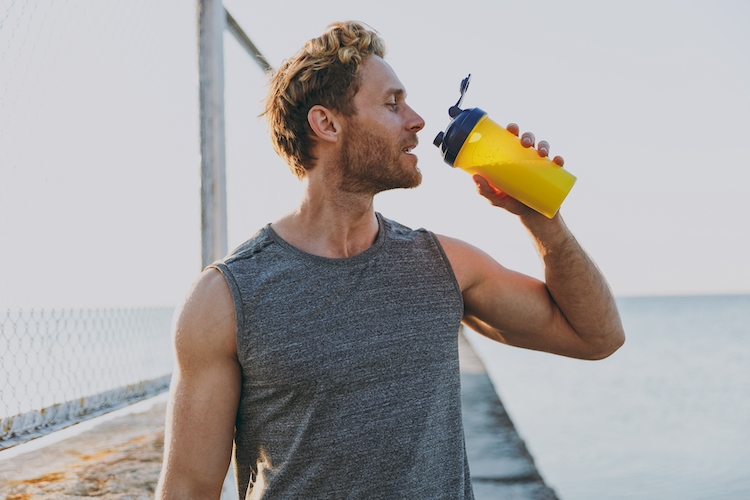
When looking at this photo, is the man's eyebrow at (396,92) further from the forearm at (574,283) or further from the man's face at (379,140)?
the forearm at (574,283)

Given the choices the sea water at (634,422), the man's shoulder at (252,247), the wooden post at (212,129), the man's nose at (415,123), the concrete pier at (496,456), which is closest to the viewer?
the man's shoulder at (252,247)

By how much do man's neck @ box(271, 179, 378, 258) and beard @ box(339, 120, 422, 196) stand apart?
37 millimetres

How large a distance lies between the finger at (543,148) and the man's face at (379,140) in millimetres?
300

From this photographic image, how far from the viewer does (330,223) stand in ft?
5.63

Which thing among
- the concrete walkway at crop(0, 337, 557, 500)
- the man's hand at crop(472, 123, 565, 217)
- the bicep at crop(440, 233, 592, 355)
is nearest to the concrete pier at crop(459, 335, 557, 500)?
the concrete walkway at crop(0, 337, 557, 500)

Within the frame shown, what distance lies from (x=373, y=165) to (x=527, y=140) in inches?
15.3

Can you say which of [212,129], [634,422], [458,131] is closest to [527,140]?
[458,131]

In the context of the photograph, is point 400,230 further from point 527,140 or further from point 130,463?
point 130,463

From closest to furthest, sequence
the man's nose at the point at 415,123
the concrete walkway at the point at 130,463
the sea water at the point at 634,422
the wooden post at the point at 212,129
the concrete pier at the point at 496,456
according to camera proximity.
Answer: the man's nose at the point at 415,123, the concrete walkway at the point at 130,463, the wooden post at the point at 212,129, the concrete pier at the point at 496,456, the sea water at the point at 634,422

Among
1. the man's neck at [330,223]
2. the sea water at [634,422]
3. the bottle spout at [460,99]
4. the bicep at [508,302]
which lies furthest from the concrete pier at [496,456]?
the sea water at [634,422]

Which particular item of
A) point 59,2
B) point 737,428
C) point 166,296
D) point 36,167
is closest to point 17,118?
point 36,167

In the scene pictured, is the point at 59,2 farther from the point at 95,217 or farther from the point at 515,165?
the point at 515,165

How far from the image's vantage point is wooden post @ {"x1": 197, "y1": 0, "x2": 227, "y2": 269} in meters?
2.53

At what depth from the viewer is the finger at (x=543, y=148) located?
1.66 m
